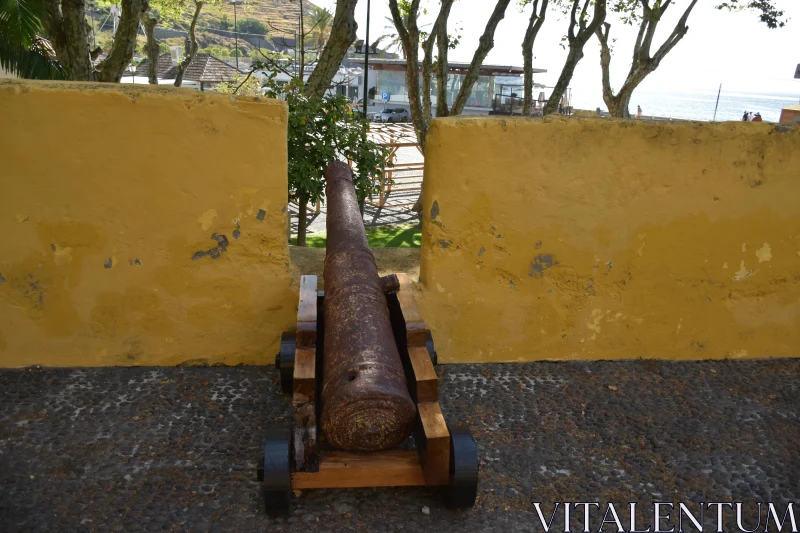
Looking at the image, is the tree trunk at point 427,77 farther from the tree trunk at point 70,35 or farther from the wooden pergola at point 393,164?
the tree trunk at point 70,35

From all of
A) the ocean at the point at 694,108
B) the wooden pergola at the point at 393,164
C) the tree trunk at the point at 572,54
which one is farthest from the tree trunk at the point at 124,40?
the ocean at the point at 694,108

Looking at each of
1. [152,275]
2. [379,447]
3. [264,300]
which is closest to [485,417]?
[379,447]

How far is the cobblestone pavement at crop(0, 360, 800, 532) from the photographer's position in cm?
295

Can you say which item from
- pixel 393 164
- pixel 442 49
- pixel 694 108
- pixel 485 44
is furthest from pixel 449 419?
pixel 694 108

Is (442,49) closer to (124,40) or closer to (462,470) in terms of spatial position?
(124,40)

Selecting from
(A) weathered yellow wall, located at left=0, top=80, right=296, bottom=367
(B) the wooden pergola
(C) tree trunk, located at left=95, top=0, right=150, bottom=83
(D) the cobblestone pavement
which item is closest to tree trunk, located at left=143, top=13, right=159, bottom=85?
(B) the wooden pergola

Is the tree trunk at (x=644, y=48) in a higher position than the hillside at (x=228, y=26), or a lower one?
lower

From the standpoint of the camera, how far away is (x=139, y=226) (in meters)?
4.01

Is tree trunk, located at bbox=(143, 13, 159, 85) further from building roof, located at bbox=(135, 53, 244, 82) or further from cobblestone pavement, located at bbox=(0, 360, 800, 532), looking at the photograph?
cobblestone pavement, located at bbox=(0, 360, 800, 532)

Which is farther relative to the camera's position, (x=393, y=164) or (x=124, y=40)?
(x=393, y=164)

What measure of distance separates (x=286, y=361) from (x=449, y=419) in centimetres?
102

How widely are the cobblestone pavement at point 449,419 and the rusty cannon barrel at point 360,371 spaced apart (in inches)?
17.8

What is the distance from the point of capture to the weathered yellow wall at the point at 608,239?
4.18m

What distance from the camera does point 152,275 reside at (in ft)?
13.4
